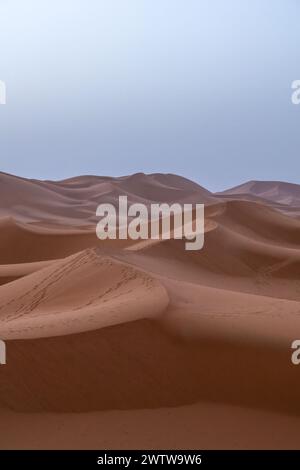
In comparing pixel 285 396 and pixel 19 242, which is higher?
pixel 19 242

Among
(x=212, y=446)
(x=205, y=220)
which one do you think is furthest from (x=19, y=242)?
(x=212, y=446)

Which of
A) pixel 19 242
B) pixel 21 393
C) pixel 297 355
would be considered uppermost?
pixel 19 242

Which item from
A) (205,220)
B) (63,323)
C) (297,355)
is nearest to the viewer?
(297,355)

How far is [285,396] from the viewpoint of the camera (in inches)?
173

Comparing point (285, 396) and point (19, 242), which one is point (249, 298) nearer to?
point (285, 396)

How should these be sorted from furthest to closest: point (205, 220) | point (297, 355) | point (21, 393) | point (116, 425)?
1. point (205, 220)
2. point (297, 355)
3. point (21, 393)
4. point (116, 425)

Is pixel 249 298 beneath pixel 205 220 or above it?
beneath

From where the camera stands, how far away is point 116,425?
404cm
